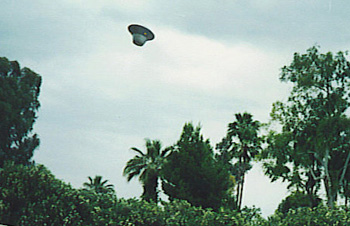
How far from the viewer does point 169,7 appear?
63.4 ft

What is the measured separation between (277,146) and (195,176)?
4.14 metres

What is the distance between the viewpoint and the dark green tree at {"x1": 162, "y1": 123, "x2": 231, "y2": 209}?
1348cm

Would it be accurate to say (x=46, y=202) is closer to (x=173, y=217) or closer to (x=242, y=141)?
(x=173, y=217)

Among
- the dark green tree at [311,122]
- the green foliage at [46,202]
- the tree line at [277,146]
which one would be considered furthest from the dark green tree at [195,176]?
the green foliage at [46,202]

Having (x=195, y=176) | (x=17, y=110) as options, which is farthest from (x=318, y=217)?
(x=17, y=110)

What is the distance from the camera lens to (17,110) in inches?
731

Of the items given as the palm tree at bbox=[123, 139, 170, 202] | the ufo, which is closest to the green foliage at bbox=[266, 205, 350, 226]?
the ufo

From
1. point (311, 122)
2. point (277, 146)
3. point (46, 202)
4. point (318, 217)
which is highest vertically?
point (311, 122)

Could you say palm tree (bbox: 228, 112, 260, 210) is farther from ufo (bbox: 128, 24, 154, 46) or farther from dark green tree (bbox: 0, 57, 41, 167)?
ufo (bbox: 128, 24, 154, 46)

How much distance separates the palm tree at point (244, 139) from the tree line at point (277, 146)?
3.17 m

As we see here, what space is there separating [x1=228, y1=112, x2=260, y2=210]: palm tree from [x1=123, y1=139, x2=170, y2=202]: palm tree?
13.1ft

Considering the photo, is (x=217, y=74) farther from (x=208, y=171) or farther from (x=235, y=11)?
(x=208, y=171)

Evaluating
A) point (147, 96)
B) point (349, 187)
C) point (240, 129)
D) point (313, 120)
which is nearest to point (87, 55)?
point (147, 96)

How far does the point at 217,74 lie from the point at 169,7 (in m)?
3.68
